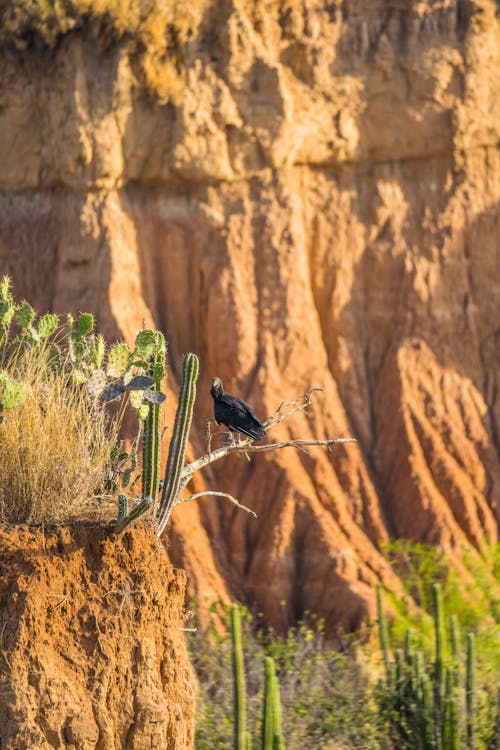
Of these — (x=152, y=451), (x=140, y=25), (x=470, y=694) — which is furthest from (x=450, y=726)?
(x=140, y=25)

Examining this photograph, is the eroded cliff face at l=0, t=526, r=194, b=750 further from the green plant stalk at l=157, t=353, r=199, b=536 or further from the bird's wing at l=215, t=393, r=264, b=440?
the bird's wing at l=215, t=393, r=264, b=440

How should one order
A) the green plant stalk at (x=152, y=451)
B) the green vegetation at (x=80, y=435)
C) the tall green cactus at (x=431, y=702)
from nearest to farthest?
the green vegetation at (x=80, y=435) < the green plant stalk at (x=152, y=451) < the tall green cactus at (x=431, y=702)

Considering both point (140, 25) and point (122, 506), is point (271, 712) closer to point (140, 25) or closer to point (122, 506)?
point (122, 506)

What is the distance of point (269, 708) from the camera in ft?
32.7

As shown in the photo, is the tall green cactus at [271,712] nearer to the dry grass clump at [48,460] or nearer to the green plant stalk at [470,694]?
the green plant stalk at [470,694]

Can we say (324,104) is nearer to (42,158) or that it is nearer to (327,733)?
(42,158)

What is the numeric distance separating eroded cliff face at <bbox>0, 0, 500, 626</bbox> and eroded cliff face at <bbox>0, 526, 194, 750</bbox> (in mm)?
10697

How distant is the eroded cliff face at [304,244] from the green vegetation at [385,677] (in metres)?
0.75

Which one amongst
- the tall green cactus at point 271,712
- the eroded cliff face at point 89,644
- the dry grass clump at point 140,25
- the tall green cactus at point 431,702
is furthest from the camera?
the dry grass clump at point 140,25

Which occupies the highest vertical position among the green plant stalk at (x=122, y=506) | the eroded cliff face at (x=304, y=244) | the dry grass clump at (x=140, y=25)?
the dry grass clump at (x=140, y=25)

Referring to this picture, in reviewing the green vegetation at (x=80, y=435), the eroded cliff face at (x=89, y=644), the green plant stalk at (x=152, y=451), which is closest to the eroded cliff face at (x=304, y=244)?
the green vegetation at (x=80, y=435)

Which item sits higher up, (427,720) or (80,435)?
(80,435)

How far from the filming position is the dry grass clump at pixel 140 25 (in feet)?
65.9

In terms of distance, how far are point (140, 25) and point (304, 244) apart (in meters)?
4.01
